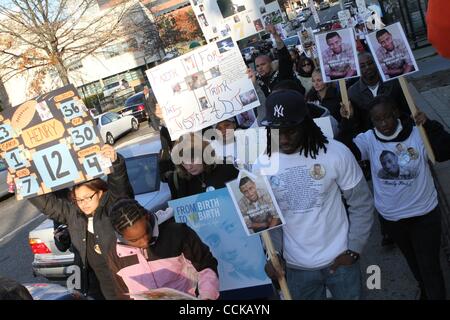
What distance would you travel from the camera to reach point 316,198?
2.91 m

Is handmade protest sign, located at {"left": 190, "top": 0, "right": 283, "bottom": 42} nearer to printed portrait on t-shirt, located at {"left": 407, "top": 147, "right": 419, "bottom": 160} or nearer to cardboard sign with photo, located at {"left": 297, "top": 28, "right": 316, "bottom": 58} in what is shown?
cardboard sign with photo, located at {"left": 297, "top": 28, "right": 316, "bottom": 58}

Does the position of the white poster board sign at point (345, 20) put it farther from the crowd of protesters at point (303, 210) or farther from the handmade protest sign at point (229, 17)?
the crowd of protesters at point (303, 210)

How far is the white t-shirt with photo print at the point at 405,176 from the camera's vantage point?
3496 mm

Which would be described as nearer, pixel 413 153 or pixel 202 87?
pixel 413 153

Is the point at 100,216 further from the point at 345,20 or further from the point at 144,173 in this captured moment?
the point at 345,20

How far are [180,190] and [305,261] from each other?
1856 mm

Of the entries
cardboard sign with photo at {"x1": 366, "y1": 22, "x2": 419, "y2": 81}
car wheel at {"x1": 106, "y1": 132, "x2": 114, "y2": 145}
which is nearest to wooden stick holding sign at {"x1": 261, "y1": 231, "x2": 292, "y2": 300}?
cardboard sign with photo at {"x1": 366, "y1": 22, "x2": 419, "y2": 81}

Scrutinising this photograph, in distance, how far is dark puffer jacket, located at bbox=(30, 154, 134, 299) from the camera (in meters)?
3.68

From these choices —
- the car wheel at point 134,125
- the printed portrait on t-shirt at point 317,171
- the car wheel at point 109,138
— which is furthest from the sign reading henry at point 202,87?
the car wheel at point 134,125

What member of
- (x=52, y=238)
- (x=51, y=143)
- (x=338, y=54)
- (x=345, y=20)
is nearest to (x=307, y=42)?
(x=345, y=20)

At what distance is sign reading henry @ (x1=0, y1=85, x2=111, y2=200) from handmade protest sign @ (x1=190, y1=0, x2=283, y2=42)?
369 centimetres

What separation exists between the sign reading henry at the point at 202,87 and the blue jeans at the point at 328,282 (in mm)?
2440

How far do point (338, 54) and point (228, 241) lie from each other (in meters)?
2.07
